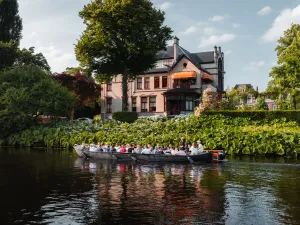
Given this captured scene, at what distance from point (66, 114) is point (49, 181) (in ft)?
109

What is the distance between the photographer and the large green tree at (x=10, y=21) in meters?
54.6

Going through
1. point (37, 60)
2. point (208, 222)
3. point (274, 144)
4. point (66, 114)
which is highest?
point (37, 60)

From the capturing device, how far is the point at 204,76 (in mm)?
54250

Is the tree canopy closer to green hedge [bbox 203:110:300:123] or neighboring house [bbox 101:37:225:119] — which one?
neighboring house [bbox 101:37:225:119]

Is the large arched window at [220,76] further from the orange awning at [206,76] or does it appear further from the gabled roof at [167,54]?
the gabled roof at [167,54]

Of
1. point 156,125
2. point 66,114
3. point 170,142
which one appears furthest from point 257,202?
point 66,114

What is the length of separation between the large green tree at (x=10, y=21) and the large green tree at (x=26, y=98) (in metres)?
11.3

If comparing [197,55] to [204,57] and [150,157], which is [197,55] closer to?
[204,57]

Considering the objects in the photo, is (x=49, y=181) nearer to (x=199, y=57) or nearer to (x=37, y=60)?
(x=37, y=60)

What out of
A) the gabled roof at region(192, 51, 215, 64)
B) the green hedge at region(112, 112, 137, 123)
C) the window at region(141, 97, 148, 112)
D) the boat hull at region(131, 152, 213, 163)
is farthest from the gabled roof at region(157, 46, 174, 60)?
the boat hull at region(131, 152, 213, 163)

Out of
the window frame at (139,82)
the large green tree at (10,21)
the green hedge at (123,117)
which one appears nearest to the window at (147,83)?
the window frame at (139,82)

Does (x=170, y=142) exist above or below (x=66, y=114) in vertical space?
below

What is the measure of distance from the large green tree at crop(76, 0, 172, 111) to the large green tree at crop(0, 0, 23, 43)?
49.3 feet

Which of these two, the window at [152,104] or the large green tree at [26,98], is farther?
the window at [152,104]
